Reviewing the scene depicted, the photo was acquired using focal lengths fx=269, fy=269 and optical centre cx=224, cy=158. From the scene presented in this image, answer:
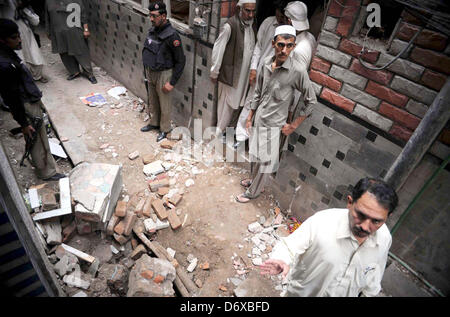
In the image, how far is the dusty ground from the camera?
3.26 meters

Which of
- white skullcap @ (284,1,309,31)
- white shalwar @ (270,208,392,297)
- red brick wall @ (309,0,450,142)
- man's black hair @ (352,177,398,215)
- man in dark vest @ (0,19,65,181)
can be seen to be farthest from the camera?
white skullcap @ (284,1,309,31)

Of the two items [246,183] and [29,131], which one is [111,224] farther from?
[246,183]

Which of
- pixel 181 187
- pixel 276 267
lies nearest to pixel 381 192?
pixel 276 267

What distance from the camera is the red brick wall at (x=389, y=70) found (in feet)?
6.88

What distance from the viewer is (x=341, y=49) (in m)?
2.60

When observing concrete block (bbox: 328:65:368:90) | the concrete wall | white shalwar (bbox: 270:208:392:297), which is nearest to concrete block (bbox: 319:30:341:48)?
the concrete wall

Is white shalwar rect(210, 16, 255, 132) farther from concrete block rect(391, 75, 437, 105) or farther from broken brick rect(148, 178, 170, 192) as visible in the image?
concrete block rect(391, 75, 437, 105)

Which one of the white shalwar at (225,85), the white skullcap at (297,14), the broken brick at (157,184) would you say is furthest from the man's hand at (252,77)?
the broken brick at (157,184)

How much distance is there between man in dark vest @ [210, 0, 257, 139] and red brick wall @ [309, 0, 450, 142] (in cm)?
130

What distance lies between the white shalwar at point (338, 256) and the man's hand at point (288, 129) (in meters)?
1.46

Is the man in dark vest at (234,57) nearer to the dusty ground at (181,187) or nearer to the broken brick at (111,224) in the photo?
the dusty ground at (181,187)

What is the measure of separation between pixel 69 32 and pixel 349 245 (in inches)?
266

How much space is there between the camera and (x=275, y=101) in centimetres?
312
